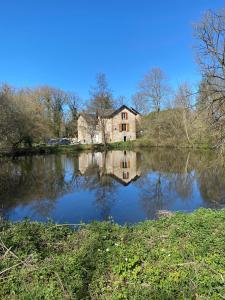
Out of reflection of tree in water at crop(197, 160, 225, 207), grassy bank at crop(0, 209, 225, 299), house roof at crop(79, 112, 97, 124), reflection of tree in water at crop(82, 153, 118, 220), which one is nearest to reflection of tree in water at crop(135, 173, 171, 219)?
reflection of tree in water at crop(82, 153, 118, 220)

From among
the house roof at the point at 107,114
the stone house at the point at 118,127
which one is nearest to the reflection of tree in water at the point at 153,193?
the house roof at the point at 107,114

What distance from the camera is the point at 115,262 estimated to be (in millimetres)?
4770

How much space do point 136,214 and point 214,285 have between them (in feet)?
21.5

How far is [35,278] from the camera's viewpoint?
4.31m

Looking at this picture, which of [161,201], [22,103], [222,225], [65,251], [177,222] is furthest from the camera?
[22,103]

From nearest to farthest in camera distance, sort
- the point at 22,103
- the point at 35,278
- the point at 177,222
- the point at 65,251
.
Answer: the point at 35,278 < the point at 65,251 < the point at 177,222 < the point at 22,103

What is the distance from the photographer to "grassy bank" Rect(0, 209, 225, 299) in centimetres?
393

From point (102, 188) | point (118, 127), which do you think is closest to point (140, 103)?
point (118, 127)

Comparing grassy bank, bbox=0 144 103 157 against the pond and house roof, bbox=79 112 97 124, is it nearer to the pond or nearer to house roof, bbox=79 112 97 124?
house roof, bbox=79 112 97 124

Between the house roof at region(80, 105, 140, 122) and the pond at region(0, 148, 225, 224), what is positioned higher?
the house roof at region(80, 105, 140, 122)

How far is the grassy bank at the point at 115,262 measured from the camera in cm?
393

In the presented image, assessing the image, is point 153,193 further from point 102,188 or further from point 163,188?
point 102,188

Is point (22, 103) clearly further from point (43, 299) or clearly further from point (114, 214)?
point (43, 299)

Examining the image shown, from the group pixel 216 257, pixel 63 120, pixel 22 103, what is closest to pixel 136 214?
pixel 216 257
